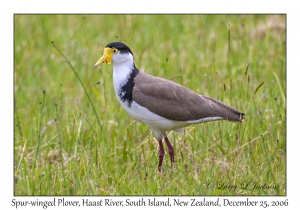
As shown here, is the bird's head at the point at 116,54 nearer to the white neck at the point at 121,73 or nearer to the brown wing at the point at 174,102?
the white neck at the point at 121,73

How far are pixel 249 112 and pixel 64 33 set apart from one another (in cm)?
439

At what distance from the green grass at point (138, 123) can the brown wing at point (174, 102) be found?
331 mm

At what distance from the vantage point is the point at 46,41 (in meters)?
10.0

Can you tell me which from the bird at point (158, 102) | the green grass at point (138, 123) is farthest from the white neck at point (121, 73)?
the green grass at point (138, 123)

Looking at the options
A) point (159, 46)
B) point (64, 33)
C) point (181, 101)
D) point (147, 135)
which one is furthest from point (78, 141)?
point (64, 33)

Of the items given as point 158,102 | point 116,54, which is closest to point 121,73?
point 116,54

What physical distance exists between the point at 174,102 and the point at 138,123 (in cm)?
102

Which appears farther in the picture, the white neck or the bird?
the white neck

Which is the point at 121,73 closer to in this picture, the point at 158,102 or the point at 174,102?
the point at 158,102

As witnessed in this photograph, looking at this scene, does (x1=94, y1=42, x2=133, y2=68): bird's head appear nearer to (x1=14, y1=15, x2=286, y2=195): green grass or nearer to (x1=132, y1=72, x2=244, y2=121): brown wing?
(x1=132, y1=72, x2=244, y2=121): brown wing

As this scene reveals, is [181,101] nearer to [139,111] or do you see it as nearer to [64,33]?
[139,111]

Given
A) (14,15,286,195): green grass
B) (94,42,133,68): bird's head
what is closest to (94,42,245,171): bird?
(94,42,133,68): bird's head

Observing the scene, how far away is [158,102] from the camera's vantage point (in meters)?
6.24

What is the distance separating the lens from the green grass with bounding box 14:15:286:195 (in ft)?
19.5
